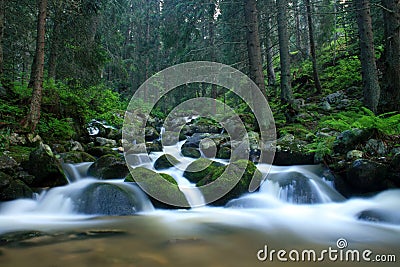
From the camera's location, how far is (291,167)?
759cm

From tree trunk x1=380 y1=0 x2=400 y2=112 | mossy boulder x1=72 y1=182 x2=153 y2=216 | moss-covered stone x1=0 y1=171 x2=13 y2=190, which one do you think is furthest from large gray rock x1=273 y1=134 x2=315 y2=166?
moss-covered stone x1=0 y1=171 x2=13 y2=190

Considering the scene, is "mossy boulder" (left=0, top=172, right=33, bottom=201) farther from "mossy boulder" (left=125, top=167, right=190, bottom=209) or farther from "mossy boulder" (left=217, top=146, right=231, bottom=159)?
"mossy boulder" (left=217, top=146, right=231, bottom=159)

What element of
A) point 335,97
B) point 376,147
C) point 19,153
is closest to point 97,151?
point 19,153

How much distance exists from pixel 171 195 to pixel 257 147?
12.5 feet

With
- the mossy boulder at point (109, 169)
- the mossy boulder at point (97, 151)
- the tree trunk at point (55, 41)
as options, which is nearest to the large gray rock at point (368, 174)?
the mossy boulder at point (109, 169)

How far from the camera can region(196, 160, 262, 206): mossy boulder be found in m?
6.05

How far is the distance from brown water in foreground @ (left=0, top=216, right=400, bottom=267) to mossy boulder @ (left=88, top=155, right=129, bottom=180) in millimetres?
2519

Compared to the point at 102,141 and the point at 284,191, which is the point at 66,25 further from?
the point at 284,191

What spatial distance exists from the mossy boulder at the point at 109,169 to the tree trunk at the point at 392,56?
685cm

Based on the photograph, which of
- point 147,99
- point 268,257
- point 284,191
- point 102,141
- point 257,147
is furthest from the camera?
point 147,99

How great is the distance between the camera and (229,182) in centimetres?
612

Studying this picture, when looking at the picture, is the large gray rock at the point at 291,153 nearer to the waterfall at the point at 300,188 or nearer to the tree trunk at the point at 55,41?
the waterfall at the point at 300,188

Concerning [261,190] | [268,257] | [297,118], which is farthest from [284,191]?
[297,118]

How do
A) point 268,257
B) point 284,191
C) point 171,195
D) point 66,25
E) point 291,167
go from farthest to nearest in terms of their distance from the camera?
point 66,25
point 291,167
point 284,191
point 171,195
point 268,257
